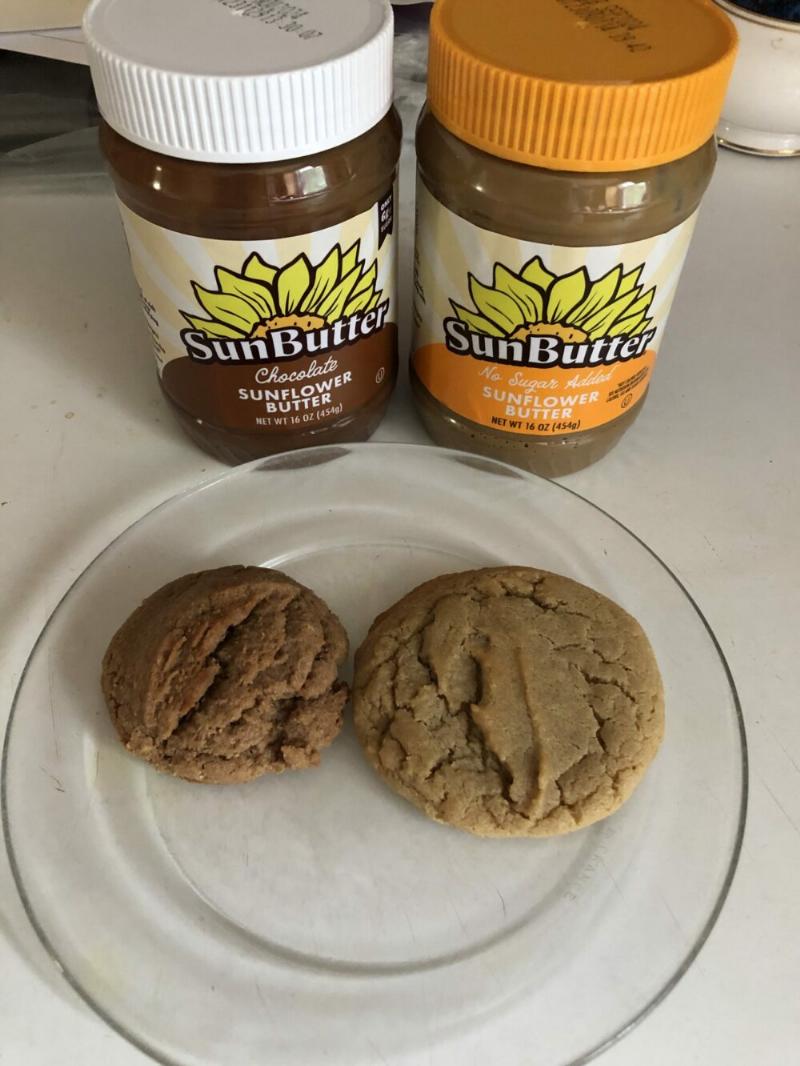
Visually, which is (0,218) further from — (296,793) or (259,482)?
(296,793)

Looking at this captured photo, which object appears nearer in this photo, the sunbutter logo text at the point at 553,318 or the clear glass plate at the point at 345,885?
the clear glass plate at the point at 345,885

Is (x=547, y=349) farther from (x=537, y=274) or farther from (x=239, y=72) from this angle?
(x=239, y=72)

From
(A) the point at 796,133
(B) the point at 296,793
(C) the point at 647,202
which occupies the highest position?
(C) the point at 647,202

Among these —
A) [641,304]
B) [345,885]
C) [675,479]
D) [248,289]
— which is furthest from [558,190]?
[345,885]

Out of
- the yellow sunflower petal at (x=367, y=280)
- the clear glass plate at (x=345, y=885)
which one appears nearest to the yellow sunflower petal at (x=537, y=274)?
the yellow sunflower petal at (x=367, y=280)

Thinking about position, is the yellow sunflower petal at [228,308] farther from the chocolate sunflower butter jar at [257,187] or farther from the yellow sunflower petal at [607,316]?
the yellow sunflower petal at [607,316]

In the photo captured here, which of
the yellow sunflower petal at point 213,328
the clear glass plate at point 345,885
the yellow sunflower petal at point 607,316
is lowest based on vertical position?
the clear glass plate at point 345,885

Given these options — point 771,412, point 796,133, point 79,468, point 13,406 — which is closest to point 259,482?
point 79,468
